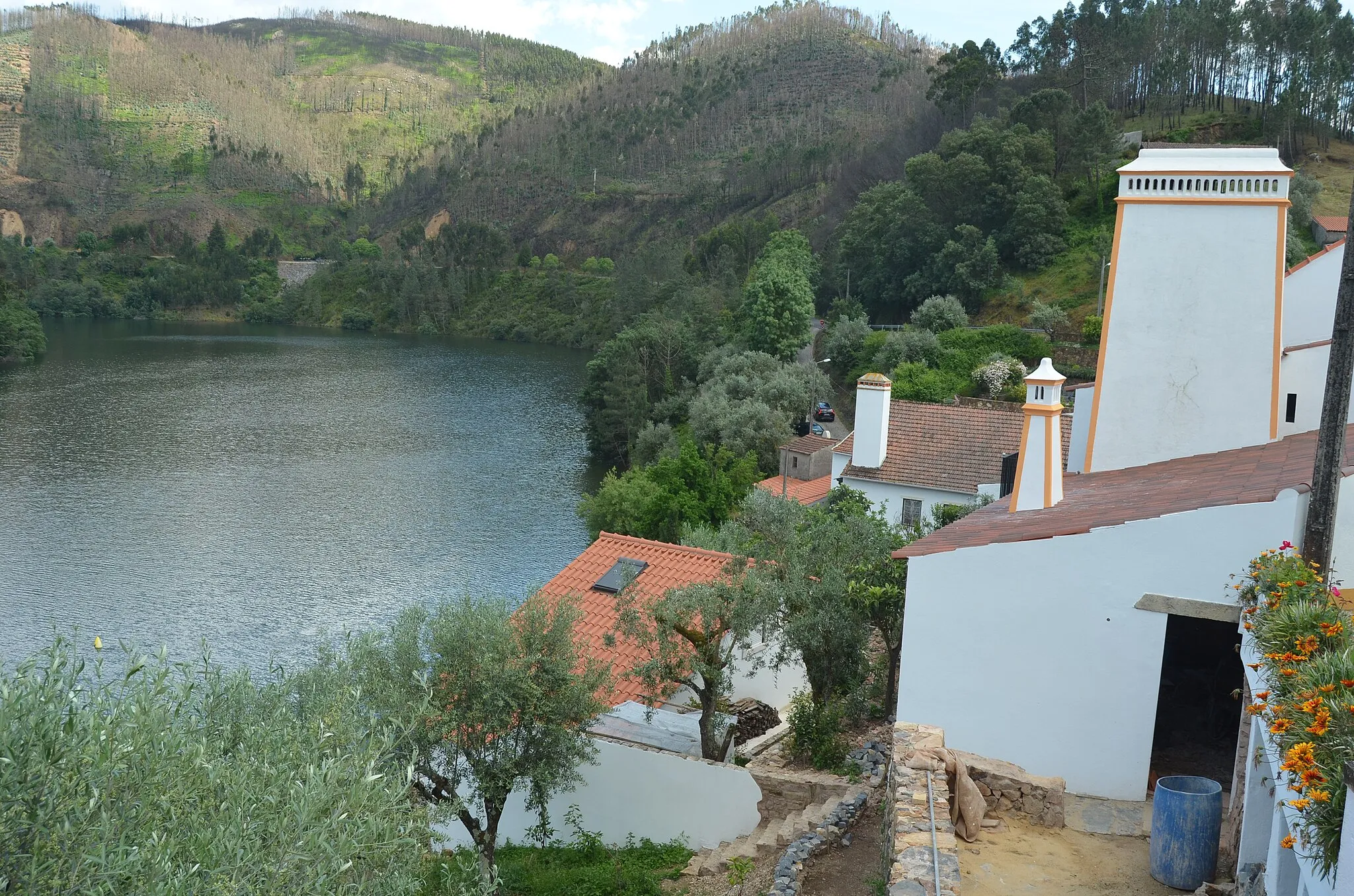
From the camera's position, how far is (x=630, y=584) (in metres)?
16.2

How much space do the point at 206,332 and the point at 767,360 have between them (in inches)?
3034

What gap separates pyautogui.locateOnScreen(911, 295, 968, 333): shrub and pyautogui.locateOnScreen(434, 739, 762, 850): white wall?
34.9 metres

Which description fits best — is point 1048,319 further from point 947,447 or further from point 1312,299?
point 1312,299

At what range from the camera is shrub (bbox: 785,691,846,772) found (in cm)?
1350

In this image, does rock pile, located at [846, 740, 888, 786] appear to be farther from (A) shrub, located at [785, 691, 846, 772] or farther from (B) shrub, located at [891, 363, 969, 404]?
(B) shrub, located at [891, 363, 969, 404]

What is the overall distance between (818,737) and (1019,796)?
377cm

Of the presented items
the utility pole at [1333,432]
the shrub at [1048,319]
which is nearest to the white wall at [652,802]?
the utility pole at [1333,432]

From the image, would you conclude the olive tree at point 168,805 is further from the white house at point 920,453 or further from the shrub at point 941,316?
the shrub at point 941,316

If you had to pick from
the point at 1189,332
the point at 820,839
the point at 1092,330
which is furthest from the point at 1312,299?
the point at 1092,330

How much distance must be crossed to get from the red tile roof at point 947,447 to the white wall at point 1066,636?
46.9 ft

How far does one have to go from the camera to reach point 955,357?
42.7 meters

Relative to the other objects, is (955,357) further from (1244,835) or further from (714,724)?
(1244,835)

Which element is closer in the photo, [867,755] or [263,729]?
[263,729]

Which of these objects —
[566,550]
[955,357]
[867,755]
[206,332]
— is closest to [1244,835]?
[867,755]
